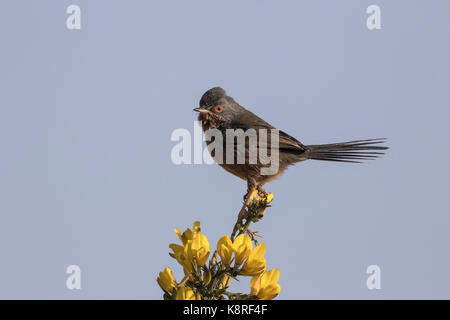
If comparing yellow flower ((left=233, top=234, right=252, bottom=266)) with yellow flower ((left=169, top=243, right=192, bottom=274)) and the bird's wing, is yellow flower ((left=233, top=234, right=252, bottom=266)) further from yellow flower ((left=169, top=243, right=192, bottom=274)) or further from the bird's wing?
the bird's wing

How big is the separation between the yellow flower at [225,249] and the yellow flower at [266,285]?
20 centimetres

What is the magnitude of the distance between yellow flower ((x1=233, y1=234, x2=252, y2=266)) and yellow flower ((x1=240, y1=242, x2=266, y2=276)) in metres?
0.03

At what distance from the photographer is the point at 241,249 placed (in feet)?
9.07

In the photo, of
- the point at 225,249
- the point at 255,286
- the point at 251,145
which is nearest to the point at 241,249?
the point at 225,249

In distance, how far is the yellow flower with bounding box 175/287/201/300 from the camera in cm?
249

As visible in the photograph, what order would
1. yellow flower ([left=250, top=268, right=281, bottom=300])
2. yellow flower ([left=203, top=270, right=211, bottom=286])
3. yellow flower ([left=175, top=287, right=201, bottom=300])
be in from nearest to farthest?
yellow flower ([left=175, top=287, right=201, bottom=300]) → yellow flower ([left=203, top=270, right=211, bottom=286]) → yellow flower ([left=250, top=268, right=281, bottom=300])

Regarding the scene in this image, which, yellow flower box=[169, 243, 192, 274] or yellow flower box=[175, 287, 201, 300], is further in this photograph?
yellow flower box=[169, 243, 192, 274]

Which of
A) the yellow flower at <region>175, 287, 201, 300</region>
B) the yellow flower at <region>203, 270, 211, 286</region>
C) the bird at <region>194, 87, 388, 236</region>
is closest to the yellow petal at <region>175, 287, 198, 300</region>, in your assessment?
the yellow flower at <region>175, 287, 201, 300</region>

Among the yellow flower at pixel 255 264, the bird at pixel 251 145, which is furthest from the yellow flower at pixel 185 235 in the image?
the bird at pixel 251 145

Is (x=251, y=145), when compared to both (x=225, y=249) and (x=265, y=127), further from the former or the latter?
(x=225, y=249)

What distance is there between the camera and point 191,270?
2686mm
